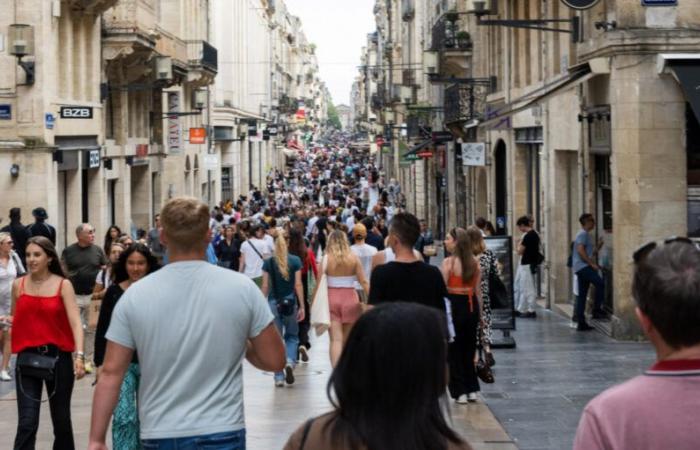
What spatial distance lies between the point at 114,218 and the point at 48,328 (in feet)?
88.4

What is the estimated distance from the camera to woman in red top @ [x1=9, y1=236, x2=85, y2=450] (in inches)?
314

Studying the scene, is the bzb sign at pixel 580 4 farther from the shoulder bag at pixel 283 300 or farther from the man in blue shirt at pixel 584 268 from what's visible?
the shoulder bag at pixel 283 300

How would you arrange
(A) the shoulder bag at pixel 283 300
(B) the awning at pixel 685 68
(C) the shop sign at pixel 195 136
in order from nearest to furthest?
(A) the shoulder bag at pixel 283 300 < (B) the awning at pixel 685 68 < (C) the shop sign at pixel 195 136

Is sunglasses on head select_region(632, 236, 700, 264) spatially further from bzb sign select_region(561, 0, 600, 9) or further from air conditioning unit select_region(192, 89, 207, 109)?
air conditioning unit select_region(192, 89, 207, 109)

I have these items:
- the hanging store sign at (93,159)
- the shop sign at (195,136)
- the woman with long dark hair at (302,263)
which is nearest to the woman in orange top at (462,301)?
the woman with long dark hair at (302,263)

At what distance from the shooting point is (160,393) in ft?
16.8

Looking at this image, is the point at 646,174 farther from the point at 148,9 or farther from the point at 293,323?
the point at 148,9

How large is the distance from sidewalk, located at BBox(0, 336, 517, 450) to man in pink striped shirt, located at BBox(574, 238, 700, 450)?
19.4ft

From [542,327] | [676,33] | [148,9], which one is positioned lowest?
[542,327]

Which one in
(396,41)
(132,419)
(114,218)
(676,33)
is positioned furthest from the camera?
(396,41)

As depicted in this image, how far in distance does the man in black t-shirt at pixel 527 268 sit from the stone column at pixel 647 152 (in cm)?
325

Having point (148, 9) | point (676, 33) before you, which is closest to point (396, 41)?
point (148, 9)

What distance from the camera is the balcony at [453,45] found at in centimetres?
3456

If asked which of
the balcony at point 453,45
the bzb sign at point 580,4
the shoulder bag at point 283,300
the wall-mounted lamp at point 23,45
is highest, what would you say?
the balcony at point 453,45
